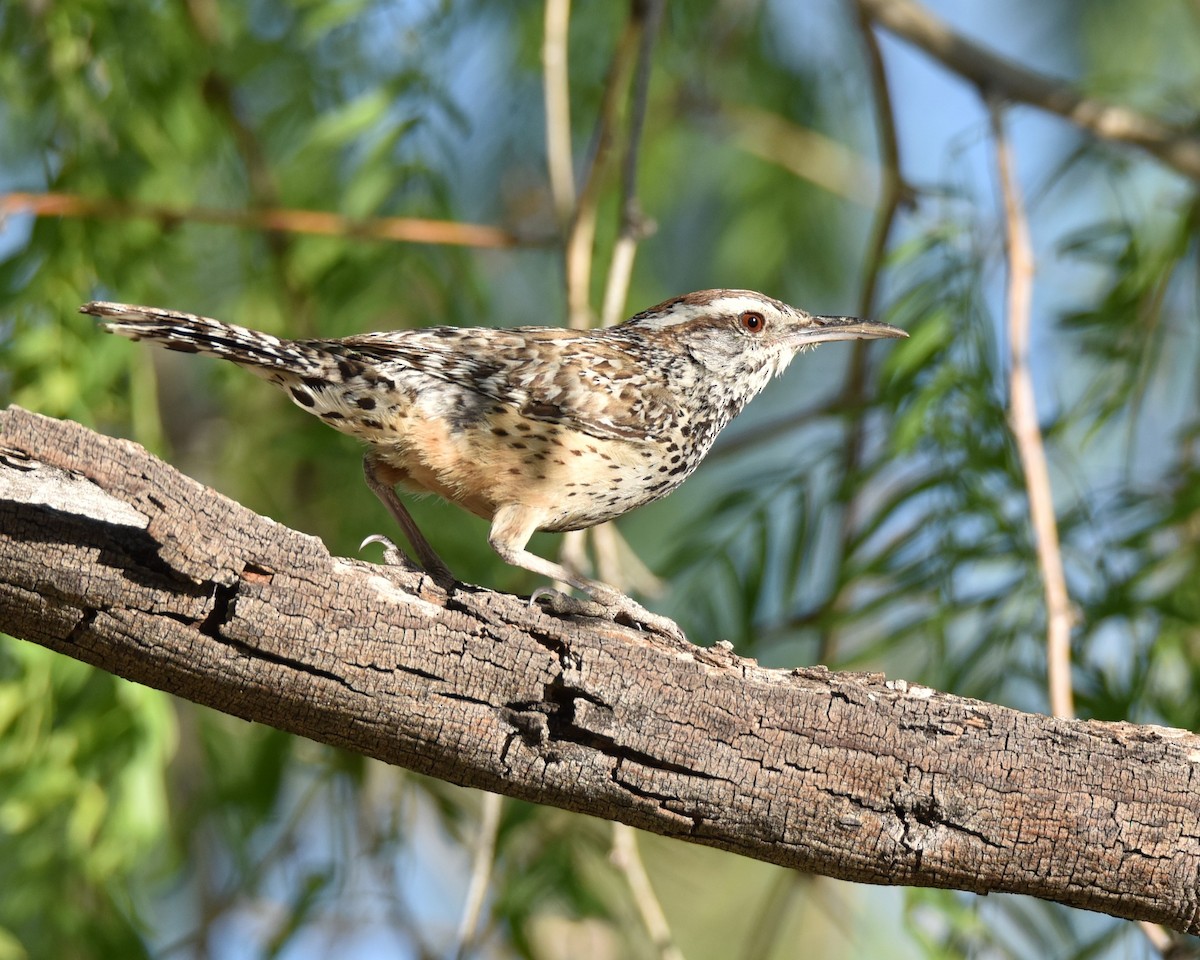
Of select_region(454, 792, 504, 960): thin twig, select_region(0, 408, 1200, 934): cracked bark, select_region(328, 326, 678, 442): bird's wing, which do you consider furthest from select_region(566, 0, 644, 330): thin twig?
select_region(0, 408, 1200, 934): cracked bark

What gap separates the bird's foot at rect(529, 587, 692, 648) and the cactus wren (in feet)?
0.07

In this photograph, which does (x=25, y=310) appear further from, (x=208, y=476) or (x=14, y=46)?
(x=208, y=476)

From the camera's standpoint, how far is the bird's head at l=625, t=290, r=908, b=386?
361 centimetres

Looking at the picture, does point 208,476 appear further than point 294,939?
Yes

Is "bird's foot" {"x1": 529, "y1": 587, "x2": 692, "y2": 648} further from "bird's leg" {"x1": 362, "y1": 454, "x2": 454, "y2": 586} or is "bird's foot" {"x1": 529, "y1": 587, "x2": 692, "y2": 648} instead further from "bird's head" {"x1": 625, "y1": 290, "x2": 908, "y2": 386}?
"bird's head" {"x1": 625, "y1": 290, "x2": 908, "y2": 386}

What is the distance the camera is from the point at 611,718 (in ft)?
7.09

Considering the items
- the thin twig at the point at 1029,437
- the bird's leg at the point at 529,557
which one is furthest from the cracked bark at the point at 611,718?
the thin twig at the point at 1029,437

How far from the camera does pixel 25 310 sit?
11.9 feet

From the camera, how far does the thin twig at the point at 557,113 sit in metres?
3.87

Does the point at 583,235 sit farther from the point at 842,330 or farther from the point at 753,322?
the point at 842,330

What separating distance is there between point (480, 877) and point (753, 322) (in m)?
1.60

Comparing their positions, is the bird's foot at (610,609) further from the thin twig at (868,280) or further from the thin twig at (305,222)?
the thin twig at (305,222)

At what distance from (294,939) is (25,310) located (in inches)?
73.3

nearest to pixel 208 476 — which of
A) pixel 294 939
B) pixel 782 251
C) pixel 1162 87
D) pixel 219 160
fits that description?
pixel 219 160
